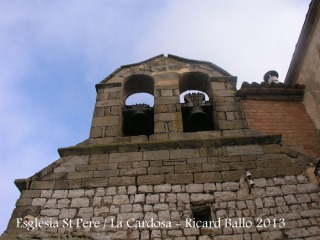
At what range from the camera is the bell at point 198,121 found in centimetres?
581

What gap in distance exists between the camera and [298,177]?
4.52 m

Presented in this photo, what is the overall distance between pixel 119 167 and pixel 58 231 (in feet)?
3.69

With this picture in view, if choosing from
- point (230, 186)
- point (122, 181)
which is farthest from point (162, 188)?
point (230, 186)

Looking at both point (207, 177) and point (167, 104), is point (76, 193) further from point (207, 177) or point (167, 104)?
point (167, 104)

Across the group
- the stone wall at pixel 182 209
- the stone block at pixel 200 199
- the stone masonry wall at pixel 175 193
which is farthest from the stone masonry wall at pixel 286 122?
the stone block at pixel 200 199

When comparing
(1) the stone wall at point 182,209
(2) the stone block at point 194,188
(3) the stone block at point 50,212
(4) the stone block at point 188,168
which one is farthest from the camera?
(4) the stone block at point 188,168

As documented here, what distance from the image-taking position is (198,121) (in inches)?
232

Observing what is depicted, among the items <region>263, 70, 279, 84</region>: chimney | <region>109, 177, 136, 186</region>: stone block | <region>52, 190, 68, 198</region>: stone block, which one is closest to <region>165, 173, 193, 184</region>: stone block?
<region>109, 177, 136, 186</region>: stone block

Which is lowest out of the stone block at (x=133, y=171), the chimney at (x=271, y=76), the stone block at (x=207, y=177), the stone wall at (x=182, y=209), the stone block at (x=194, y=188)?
the stone wall at (x=182, y=209)

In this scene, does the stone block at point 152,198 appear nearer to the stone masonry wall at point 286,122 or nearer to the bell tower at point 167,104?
the bell tower at point 167,104

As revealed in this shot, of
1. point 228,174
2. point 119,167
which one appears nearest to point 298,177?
point 228,174

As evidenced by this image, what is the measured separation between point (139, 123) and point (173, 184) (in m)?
1.69

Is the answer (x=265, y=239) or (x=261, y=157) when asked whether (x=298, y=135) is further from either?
(x=265, y=239)

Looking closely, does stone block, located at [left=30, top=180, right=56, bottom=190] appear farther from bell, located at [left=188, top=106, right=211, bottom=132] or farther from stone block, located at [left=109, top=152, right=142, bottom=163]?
bell, located at [left=188, top=106, right=211, bottom=132]
